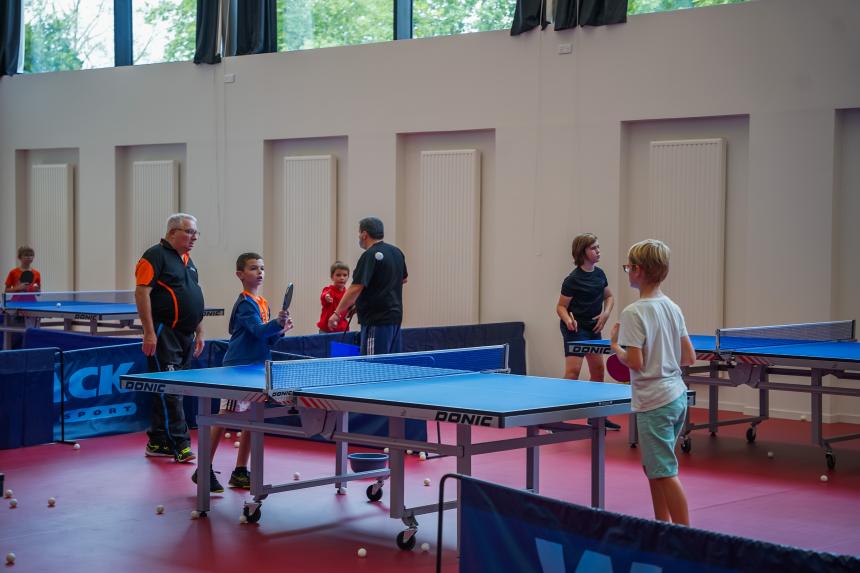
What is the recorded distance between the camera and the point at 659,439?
4953 mm

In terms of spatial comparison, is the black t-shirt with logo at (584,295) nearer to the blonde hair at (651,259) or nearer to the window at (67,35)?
the blonde hair at (651,259)

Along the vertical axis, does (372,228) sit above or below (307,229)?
Answer: below

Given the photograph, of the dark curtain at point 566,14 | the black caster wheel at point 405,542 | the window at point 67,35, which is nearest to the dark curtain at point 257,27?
the window at point 67,35

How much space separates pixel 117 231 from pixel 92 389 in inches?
259

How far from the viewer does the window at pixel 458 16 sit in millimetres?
12438

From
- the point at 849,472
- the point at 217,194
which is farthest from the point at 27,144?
the point at 849,472

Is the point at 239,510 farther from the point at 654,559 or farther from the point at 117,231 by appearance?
the point at 117,231

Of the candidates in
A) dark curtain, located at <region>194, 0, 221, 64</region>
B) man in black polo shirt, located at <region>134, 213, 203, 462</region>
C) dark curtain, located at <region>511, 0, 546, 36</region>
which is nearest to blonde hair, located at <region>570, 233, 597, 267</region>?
man in black polo shirt, located at <region>134, 213, 203, 462</region>

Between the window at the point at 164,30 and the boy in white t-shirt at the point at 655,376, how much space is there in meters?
11.0

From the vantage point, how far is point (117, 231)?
595 inches

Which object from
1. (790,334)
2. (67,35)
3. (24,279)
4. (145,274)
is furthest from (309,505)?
(67,35)

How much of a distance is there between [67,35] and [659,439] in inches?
528

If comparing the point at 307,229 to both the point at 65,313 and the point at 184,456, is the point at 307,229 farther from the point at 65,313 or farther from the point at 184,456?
the point at 184,456

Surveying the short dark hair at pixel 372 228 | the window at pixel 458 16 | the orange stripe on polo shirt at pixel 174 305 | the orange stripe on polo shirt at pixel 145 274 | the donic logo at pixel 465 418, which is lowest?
the donic logo at pixel 465 418
